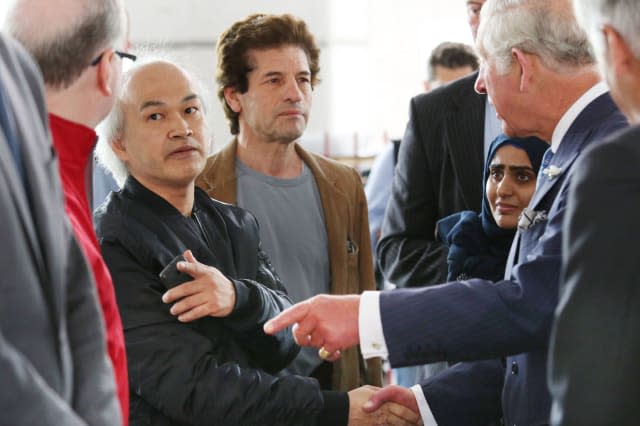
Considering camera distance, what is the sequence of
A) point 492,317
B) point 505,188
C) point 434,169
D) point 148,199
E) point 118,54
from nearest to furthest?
point 118,54, point 492,317, point 148,199, point 505,188, point 434,169

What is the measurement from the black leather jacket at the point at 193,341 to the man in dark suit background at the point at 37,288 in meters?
0.70

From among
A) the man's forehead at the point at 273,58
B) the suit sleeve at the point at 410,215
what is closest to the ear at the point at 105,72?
the suit sleeve at the point at 410,215

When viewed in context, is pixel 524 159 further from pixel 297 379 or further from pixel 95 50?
pixel 95 50

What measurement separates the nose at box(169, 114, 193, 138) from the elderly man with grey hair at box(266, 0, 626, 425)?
1.93ft

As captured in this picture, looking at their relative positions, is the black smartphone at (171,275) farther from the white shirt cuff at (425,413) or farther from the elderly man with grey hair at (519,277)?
the white shirt cuff at (425,413)

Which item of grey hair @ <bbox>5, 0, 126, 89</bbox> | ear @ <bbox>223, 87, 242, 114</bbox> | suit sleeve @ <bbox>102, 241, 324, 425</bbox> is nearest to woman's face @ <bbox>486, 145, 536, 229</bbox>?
suit sleeve @ <bbox>102, 241, 324, 425</bbox>

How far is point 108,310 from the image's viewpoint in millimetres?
1657

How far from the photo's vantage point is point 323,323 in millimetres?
2092

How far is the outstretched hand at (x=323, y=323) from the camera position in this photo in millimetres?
2082

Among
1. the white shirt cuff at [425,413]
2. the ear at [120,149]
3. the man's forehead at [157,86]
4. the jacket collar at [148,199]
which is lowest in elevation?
the white shirt cuff at [425,413]

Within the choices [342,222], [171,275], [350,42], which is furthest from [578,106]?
[350,42]

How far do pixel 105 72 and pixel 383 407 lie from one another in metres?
1.16

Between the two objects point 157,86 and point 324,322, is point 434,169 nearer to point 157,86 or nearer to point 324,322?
point 157,86

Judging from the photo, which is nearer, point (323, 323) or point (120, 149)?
point (323, 323)
